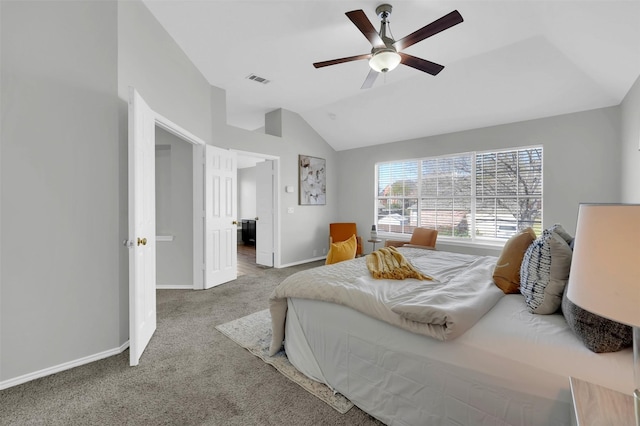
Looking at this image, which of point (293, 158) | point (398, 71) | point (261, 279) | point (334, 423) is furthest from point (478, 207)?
point (334, 423)

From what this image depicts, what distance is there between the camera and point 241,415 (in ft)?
5.40

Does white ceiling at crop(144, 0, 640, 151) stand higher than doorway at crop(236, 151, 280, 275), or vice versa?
white ceiling at crop(144, 0, 640, 151)

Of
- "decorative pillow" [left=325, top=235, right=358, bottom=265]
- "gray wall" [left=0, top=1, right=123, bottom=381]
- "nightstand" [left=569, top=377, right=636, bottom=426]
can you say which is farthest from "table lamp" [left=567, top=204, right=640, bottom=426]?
"gray wall" [left=0, top=1, right=123, bottom=381]

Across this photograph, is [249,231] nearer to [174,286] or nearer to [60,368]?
[174,286]

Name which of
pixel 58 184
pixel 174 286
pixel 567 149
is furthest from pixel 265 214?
pixel 567 149

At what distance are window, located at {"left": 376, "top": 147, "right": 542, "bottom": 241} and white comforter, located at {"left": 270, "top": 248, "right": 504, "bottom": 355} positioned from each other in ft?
7.51

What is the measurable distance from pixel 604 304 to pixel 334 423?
1.47m

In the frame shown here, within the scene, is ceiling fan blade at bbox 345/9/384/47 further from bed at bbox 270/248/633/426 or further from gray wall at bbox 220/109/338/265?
gray wall at bbox 220/109/338/265

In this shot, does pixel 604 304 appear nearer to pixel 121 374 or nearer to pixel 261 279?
pixel 121 374

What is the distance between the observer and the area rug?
1.78 metres

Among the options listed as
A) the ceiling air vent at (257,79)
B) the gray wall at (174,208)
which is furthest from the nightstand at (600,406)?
the ceiling air vent at (257,79)

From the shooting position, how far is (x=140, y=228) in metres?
2.26

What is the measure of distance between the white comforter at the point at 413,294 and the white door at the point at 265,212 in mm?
3160

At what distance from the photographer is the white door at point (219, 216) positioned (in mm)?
4090
